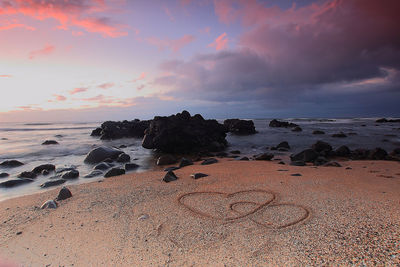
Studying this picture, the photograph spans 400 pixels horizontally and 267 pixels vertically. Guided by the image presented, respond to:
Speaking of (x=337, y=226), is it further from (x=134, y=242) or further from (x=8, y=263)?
(x=8, y=263)

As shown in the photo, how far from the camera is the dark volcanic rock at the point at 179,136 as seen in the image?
45.1 ft

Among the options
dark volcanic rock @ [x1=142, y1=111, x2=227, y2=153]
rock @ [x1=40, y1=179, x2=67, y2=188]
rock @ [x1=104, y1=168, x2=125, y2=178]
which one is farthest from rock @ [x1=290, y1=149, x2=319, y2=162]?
rock @ [x1=40, y1=179, x2=67, y2=188]

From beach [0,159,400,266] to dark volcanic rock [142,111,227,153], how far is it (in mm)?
8739

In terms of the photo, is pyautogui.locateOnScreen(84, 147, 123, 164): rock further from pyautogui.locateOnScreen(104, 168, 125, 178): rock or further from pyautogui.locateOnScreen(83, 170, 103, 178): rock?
pyautogui.locateOnScreen(104, 168, 125, 178): rock

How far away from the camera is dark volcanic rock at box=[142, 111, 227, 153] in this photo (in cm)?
1376

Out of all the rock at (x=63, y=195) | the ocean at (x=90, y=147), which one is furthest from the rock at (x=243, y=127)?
the rock at (x=63, y=195)

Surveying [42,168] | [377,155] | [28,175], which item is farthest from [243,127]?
[28,175]

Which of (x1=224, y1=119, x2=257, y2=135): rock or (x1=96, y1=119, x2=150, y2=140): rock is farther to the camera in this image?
(x1=224, y1=119, x2=257, y2=135): rock

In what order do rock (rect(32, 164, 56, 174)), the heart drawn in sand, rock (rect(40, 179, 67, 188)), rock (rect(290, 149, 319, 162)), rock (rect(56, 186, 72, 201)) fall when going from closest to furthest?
the heart drawn in sand
rock (rect(56, 186, 72, 201))
rock (rect(40, 179, 67, 188))
rock (rect(32, 164, 56, 174))
rock (rect(290, 149, 319, 162))

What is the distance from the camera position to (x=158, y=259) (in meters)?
2.41

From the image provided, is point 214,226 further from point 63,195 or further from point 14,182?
point 14,182

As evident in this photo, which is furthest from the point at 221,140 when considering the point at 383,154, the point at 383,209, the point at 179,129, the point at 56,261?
the point at 56,261

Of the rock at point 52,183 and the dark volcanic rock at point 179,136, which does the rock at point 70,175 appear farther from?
the dark volcanic rock at point 179,136

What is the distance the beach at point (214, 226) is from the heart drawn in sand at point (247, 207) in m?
0.02
